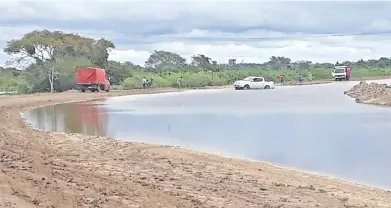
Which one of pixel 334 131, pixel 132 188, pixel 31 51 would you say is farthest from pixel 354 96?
pixel 132 188

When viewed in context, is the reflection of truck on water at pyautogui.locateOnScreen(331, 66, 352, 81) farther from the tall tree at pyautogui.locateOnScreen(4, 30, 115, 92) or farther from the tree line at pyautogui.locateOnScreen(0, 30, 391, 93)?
the tall tree at pyautogui.locateOnScreen(4, 30, 115, 92)

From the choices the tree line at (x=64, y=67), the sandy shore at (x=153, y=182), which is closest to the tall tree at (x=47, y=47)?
the tree line at (x=64, y=67)

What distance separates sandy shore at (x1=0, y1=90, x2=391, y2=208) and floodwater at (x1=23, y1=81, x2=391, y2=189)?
1.41 m

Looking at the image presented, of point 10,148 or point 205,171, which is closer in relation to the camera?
point 205,171

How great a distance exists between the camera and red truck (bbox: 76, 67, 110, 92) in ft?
198

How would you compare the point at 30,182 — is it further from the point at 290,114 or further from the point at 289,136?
the point at 290,114

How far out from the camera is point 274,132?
22.8m

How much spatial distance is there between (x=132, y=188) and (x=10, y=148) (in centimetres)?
673

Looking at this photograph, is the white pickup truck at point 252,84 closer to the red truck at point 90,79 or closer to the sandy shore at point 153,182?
the red truck at point 90,79

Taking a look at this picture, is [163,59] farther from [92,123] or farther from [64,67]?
[92,123]

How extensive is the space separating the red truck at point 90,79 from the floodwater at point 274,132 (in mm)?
25903

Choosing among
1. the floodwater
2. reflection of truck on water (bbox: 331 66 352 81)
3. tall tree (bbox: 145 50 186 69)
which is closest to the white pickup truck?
reflection of truck on water (bbox: 331 66 352 81)

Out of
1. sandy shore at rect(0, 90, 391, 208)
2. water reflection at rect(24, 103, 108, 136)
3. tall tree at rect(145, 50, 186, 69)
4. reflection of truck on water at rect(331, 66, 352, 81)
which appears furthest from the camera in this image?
tall tree at rect(145, 50, 186, 69)

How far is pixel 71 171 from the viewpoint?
12.7 metres
